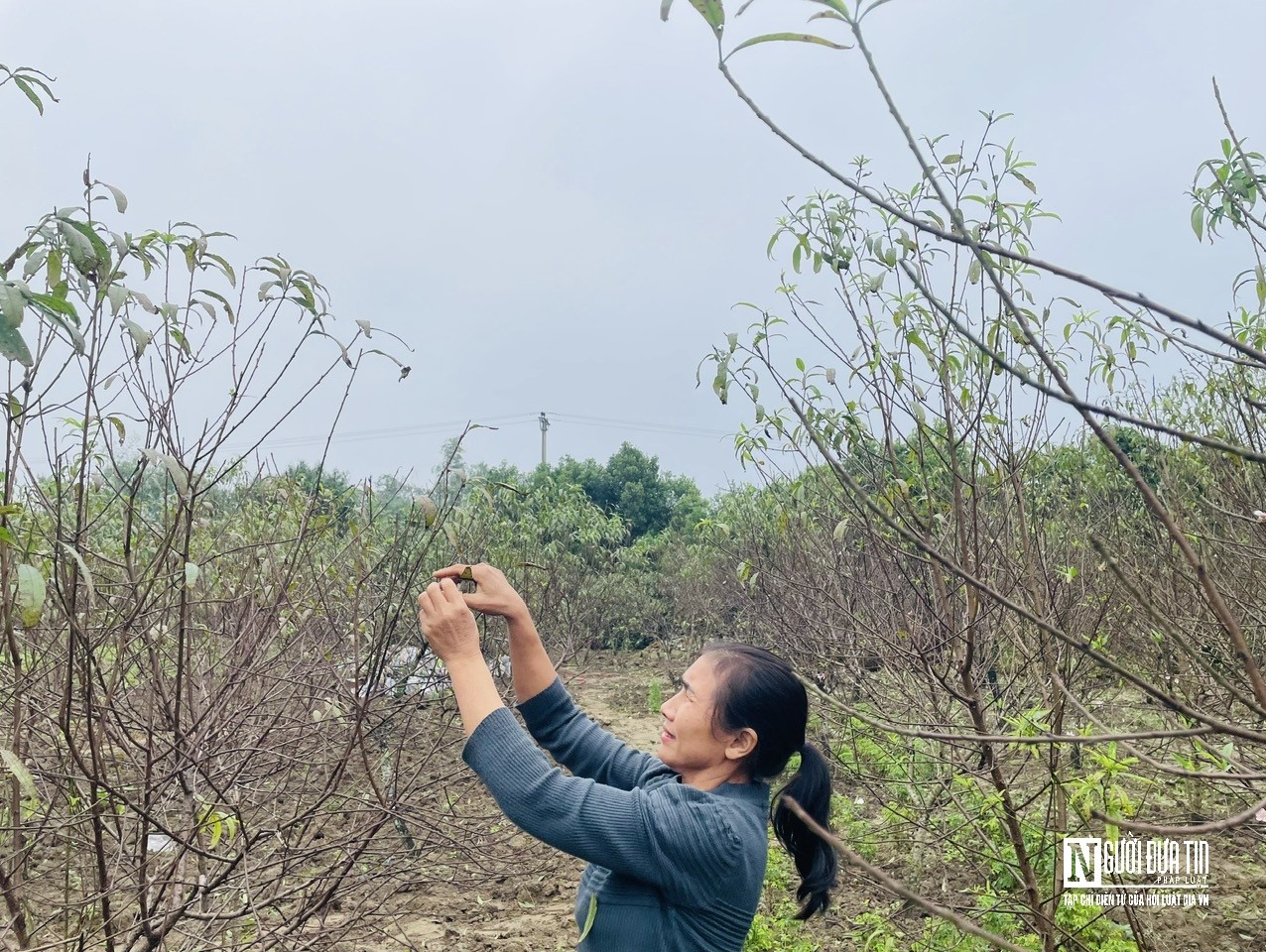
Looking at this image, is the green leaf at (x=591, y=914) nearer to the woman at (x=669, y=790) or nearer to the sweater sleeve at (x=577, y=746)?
the woman at (x=669, y=790)

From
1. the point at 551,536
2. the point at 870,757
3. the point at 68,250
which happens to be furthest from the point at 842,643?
the point at 551,536

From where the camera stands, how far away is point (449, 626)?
150cm

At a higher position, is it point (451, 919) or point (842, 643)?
point (842, 643)

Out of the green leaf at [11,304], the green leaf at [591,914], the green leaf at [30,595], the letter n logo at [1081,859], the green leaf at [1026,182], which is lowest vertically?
the green leaf at [591,914]

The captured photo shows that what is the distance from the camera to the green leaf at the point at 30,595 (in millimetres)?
1175

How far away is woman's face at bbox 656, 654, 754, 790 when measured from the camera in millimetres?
1657

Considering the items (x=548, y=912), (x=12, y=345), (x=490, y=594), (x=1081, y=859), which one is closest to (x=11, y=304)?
(x=12, y=345)

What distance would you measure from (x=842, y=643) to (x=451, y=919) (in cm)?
245

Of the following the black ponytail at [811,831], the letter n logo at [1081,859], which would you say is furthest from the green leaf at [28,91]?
the letter n logo at [1081,859]

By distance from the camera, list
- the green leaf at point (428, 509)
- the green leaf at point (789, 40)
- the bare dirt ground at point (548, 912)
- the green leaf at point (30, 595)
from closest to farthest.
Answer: the green leaf at point (789, 40) → the green leaf at point (30, 595) → the green leaf at point (428, 509) → the bare dirt ground at point (548, 912)

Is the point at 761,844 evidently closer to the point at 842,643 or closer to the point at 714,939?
the point at 714,939

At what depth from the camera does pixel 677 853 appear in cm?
148

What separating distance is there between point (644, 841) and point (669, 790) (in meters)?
0.11

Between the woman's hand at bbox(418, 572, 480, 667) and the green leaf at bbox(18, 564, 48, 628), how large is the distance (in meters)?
0.51
